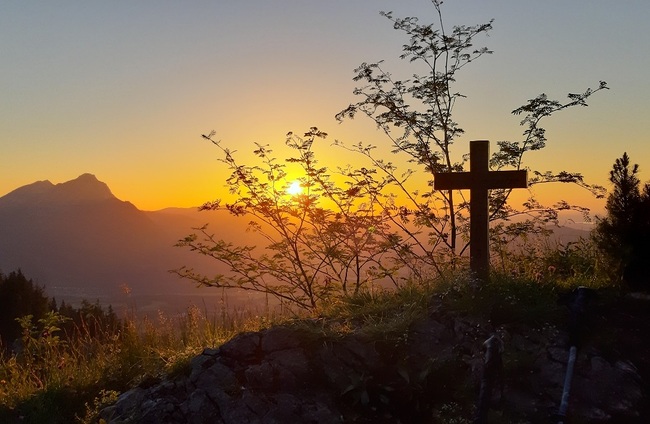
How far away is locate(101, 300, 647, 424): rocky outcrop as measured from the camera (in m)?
5.96

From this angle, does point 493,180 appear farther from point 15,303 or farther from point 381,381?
point 15,303

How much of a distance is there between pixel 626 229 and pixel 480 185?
197 cm

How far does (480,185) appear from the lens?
27.3 ft

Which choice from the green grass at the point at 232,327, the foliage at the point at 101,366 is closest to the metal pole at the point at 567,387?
the green grass at the point at 232,327

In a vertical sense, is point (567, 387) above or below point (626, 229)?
below

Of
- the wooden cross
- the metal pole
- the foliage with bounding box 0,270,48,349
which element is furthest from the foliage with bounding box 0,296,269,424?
the foliage with bounding box 0,270,48,349

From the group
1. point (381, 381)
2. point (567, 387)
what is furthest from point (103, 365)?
point (567, 387)

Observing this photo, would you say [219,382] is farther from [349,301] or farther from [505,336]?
[505,336]

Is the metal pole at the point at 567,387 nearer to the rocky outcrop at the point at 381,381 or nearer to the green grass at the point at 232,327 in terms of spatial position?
the rocky outcrop at the point at 381,381

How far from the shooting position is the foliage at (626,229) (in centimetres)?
741

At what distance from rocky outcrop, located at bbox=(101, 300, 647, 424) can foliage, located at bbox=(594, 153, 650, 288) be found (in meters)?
1.53

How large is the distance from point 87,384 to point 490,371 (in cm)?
641

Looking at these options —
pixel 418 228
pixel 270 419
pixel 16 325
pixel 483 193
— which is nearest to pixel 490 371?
pixel 270 419

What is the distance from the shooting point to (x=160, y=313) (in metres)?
10.7
